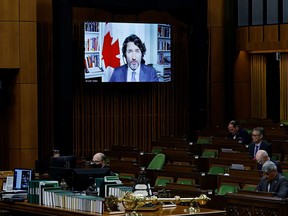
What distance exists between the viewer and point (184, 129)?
85.0 feet

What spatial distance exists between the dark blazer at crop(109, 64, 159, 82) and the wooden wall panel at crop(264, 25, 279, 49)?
13.3 feet

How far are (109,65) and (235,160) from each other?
883 centimetres

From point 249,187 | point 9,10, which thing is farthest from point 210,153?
point 9,10

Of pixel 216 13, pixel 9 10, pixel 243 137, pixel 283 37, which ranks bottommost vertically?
pixel 243 137

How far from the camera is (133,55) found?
76.8 ft

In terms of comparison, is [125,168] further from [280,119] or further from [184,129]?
[280,119]

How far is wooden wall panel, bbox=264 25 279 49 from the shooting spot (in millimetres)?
26344

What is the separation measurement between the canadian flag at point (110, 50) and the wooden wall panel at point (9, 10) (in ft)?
11.1

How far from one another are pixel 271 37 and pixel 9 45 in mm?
9068

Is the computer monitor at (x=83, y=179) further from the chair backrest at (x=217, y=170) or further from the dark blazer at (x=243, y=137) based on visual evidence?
the dark blazer at (x=243, y=137)

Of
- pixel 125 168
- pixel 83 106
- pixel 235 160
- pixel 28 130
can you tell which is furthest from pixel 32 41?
pixel 235 160

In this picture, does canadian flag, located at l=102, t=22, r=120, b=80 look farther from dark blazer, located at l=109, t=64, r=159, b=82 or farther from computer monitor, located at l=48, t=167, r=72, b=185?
computer monitor, located at l=48, t=167, r=72, b=185

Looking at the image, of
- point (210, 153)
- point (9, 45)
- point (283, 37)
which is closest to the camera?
point (210, 153)

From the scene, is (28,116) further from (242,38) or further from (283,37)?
(283,37)
